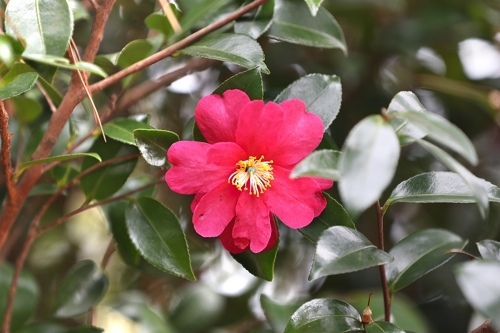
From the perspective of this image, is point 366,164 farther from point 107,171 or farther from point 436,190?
point 107,171

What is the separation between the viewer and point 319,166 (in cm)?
50

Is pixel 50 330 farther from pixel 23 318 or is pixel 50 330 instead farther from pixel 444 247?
pixel 444 247

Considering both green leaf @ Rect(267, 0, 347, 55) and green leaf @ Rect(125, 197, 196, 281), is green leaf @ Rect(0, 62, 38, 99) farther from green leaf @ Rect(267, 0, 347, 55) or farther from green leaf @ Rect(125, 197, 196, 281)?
green leaf @ Rect(267, 0, 347, 55)

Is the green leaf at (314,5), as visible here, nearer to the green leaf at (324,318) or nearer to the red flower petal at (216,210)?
the red flower petal at (216,210)

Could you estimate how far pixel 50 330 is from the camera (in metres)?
1.00

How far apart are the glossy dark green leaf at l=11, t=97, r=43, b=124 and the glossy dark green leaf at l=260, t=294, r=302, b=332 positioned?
1.93ft

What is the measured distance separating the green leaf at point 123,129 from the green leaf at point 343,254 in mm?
317

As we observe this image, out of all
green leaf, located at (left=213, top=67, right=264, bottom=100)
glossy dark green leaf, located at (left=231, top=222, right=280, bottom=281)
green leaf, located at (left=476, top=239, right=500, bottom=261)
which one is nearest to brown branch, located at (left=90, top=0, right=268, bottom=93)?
green leaf, located at (left=213, top=67, right=264, bottom=100)

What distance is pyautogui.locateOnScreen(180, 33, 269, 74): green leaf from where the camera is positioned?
69 centimetres

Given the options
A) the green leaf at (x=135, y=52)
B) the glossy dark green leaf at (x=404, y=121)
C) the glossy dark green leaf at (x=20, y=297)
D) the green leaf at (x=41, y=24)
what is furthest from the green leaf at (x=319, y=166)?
the glossy dark green leaf at (x=20, y=297)

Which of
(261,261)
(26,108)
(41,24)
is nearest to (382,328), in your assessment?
(261,261)

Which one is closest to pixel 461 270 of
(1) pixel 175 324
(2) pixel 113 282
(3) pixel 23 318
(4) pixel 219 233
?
(4) pixel 219 233

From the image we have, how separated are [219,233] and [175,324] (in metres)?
0.54

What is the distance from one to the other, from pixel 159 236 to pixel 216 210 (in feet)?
0.41
